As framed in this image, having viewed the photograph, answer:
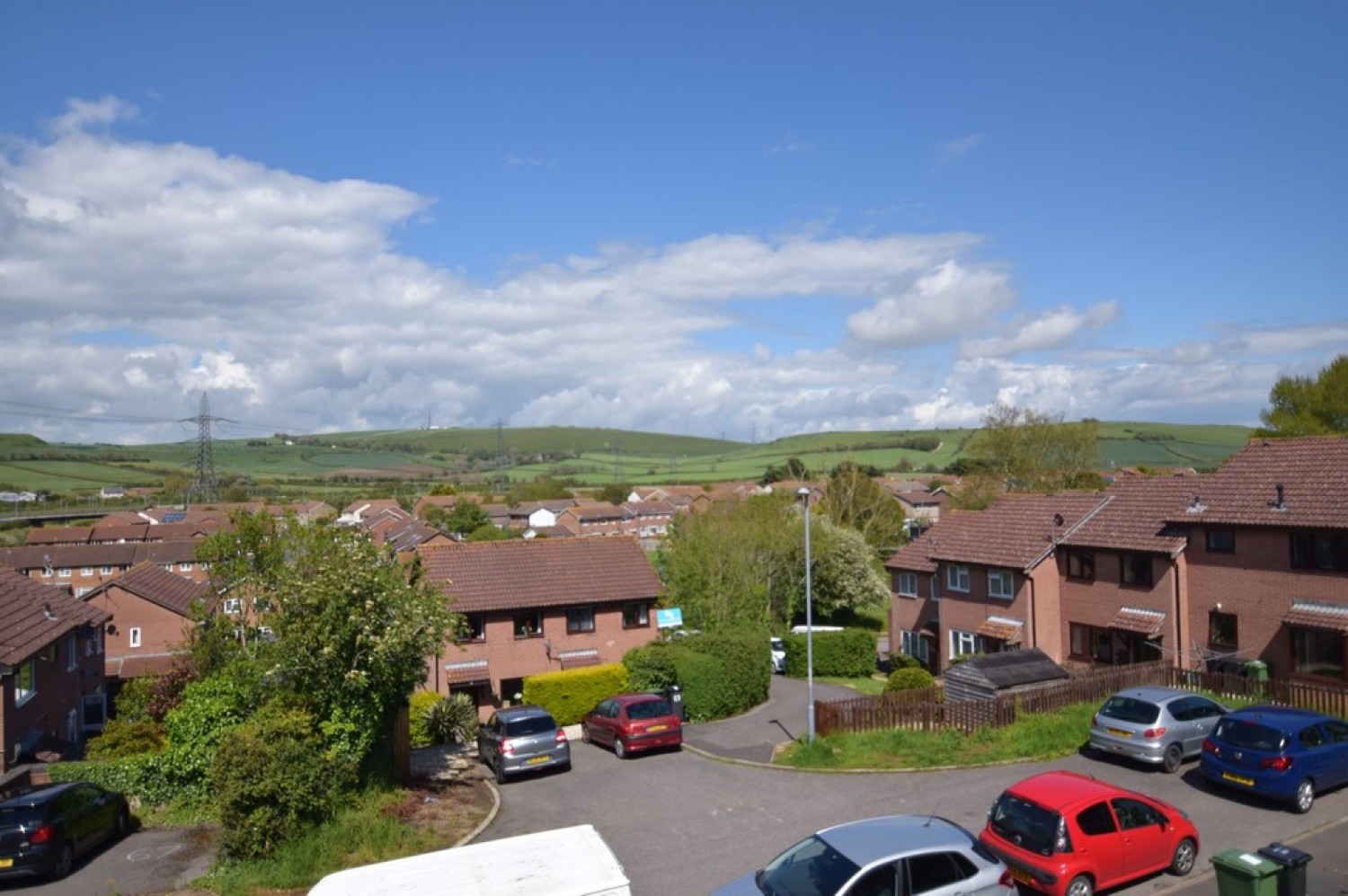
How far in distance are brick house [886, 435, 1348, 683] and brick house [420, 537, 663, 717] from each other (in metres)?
13.5

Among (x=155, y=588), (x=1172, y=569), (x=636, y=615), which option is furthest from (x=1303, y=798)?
(x=155, y=588)

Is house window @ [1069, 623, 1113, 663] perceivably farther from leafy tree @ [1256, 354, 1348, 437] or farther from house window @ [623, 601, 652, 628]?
leafy tree @ [1256, 354, 1348, 437]

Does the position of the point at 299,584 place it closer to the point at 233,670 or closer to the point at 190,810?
the point at 233,670

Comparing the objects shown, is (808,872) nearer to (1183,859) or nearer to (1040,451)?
(1183,859)

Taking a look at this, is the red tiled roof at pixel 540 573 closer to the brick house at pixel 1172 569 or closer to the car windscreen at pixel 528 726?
the car windscreen at pixel 528 726

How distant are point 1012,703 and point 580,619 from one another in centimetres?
1634

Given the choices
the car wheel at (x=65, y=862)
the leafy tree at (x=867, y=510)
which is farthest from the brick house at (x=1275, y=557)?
the leafy tree at (x=867, y=510)

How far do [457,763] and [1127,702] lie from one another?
16.4 meters

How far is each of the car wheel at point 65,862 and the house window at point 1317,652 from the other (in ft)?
101

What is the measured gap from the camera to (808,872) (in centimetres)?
1070

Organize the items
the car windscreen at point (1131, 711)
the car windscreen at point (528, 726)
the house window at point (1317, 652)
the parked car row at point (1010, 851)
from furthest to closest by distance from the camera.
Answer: the house window at point (1317, 652) < the car windscreen at point (528, 726) < the car windscreen at point (1131, 711) < the parked car row at point (1010, 851)

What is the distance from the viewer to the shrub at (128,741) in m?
25.5

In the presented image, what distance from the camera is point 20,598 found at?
29094mm

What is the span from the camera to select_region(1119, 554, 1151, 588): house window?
32344 mm
